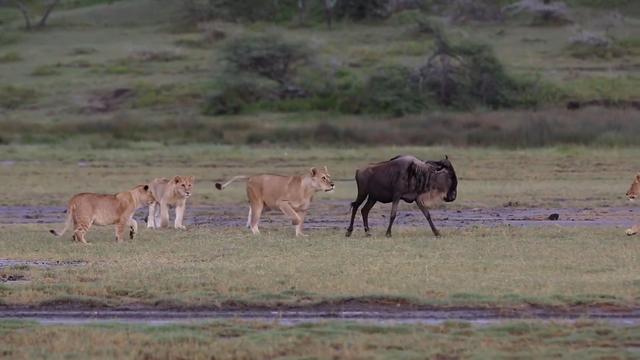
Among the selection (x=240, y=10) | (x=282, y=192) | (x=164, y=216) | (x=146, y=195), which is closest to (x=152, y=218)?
(x=164, y=216)

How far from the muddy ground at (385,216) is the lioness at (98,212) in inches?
136

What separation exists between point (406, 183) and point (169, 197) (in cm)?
404

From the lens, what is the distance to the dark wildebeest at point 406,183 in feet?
64.0

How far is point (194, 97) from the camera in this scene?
159 feet

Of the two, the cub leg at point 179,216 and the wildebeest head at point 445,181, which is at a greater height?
the wildebeest head at point 445,181

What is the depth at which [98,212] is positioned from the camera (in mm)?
18547

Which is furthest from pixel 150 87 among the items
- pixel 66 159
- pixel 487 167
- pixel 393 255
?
pixel 393 255

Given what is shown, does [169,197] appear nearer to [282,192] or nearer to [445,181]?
[282,192]

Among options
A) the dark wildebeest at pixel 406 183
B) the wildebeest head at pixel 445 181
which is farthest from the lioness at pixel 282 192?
the wildebeest head at pixel 445 181

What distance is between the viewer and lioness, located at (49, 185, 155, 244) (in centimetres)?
1844

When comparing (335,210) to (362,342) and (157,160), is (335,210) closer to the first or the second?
(157,160)

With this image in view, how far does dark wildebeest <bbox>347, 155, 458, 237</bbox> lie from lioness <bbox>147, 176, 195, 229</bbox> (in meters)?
2.97

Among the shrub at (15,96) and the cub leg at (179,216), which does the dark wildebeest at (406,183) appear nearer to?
the cub leg at (179,216)

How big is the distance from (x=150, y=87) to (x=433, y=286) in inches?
1438
